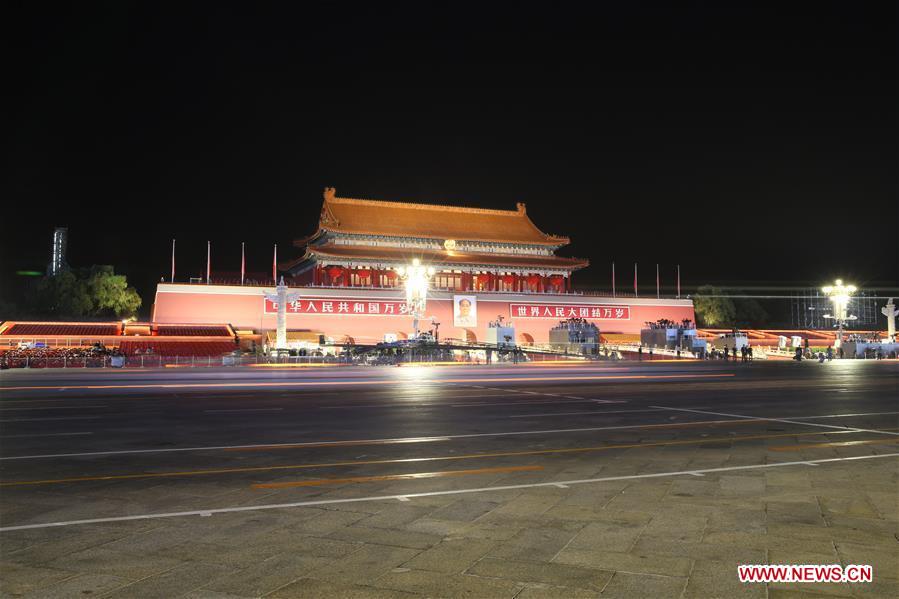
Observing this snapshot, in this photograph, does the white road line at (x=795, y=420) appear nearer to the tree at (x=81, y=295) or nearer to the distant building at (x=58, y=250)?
the tree at (x=81, y=295)

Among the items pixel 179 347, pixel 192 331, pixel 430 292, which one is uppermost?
pixel 430 292

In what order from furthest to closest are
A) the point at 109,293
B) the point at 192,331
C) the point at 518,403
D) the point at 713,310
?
the point at 713,310
the point at 109,293
the point at 192,331
the point at 518,403

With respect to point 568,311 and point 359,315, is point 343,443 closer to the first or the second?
point 359,315

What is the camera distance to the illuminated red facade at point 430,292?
175 ft

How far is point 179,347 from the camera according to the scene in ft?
150

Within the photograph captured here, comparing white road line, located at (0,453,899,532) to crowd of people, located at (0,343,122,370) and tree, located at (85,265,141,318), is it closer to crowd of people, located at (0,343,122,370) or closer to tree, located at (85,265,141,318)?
crowd of people, located at (0,343,122,370)

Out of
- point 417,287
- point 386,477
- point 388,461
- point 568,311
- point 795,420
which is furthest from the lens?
point 568,311

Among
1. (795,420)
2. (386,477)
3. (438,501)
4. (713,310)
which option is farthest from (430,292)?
(438,501)

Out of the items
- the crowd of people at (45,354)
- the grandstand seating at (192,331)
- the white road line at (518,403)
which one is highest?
the grandstand seating at (192,331)

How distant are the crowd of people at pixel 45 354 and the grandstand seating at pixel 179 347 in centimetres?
112

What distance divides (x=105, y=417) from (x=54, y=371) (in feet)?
67.0

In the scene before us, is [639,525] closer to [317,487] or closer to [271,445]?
[317,487]

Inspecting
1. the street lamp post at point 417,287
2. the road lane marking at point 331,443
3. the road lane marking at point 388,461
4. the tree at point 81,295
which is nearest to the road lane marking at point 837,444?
the road lane marking at point 388,461

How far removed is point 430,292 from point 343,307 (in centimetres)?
773
